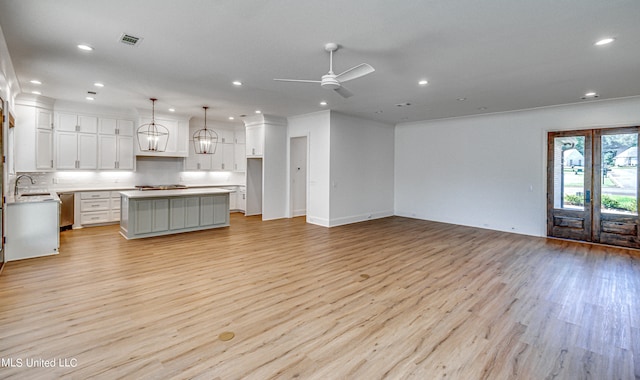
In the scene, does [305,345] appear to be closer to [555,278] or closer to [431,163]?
[555,278]

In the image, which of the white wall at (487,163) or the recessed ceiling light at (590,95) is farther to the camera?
the white wall at (487,163)

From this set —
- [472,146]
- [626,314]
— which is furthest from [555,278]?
[472,146]

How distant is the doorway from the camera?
28.8ft

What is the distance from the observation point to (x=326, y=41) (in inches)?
133

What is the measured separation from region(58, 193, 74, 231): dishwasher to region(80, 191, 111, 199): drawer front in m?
0.22

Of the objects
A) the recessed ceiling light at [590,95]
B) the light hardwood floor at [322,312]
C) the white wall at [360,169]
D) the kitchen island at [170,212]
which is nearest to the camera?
the light hardwood floor at [322,312]

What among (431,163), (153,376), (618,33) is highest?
(618,33)

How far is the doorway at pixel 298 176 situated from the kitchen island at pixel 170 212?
2.21 meters

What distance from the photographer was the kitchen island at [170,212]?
5895 mm

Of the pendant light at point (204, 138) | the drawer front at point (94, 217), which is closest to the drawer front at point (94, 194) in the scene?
the drawer front at point (94, 217)

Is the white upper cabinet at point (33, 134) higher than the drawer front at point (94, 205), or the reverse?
the white upper cabinet at point (33, 134)

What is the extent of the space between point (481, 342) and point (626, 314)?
5.99 ft

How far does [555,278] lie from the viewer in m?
4.08

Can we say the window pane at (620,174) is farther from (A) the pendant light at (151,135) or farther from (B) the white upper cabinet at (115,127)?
(B) the white upper cabinet at (115,127)
